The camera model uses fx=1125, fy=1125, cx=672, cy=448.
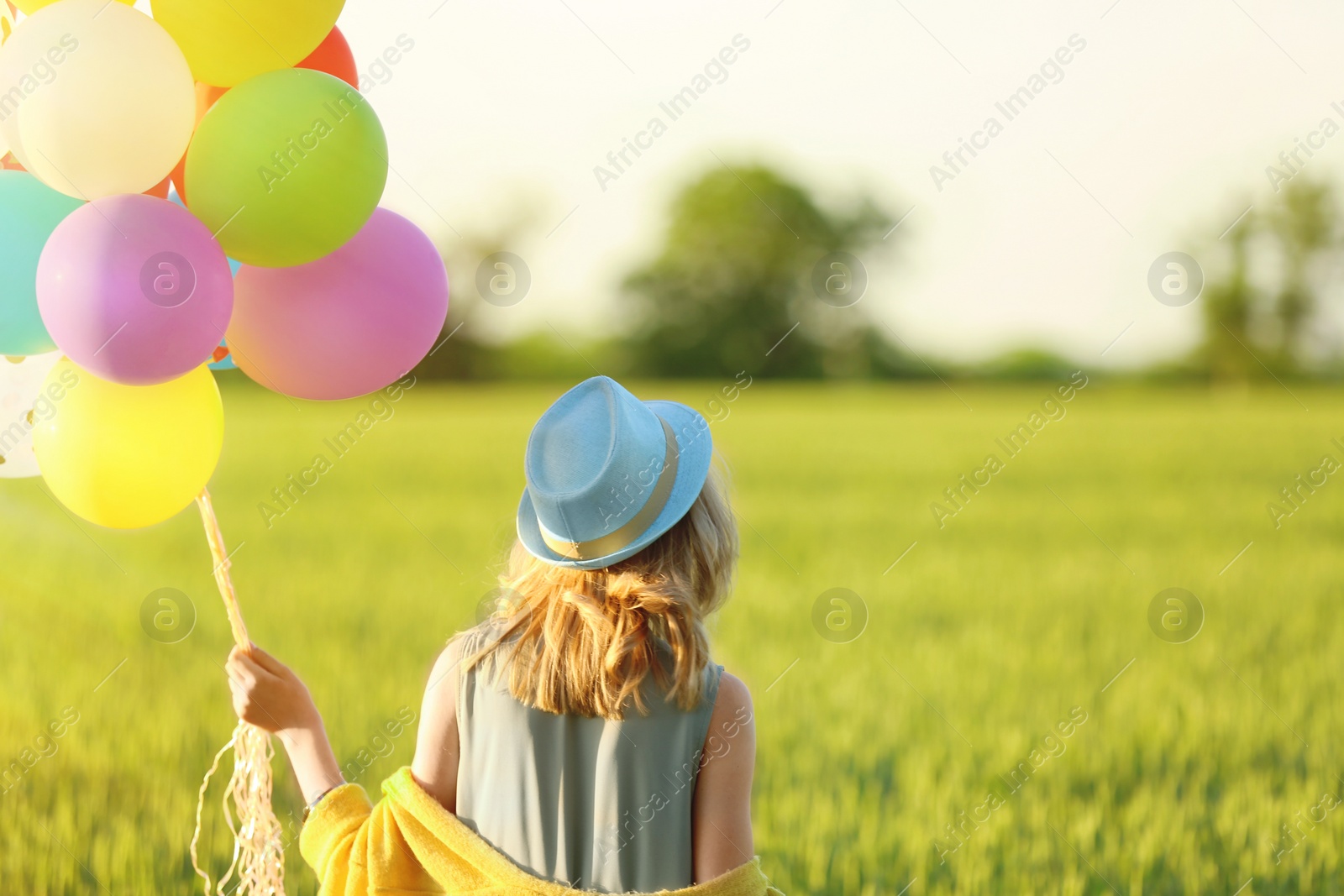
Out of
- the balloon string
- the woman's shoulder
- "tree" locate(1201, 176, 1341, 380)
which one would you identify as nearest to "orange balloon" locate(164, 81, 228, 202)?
the balloon string

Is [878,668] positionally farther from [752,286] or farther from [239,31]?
[752,286]

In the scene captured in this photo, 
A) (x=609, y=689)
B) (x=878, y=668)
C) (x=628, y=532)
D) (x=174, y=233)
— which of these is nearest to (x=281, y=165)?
(x=174, y=233)

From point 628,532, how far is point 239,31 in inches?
43.5

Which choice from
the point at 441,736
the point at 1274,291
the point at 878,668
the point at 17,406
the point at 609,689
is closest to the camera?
the point at 609,689

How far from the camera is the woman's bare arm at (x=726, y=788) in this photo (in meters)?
1.60

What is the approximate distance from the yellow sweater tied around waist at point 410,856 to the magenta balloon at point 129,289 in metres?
0.76

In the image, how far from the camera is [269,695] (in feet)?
5.86

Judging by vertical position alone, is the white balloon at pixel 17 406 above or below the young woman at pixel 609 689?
below

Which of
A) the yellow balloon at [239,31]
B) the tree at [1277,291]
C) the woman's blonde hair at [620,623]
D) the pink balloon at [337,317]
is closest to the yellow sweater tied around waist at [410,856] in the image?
the woman's blonde hair at [620,623]

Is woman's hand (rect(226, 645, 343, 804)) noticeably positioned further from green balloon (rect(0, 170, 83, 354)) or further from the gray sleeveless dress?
green balloon (rect(0, 170, 83, 354))

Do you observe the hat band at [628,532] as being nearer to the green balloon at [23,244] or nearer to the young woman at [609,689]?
the young woman at [609,689]

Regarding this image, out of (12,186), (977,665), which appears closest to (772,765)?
(977,665)

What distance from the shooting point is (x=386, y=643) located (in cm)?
527

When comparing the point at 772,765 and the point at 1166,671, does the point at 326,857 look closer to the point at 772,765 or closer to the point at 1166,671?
the point at 772,765
